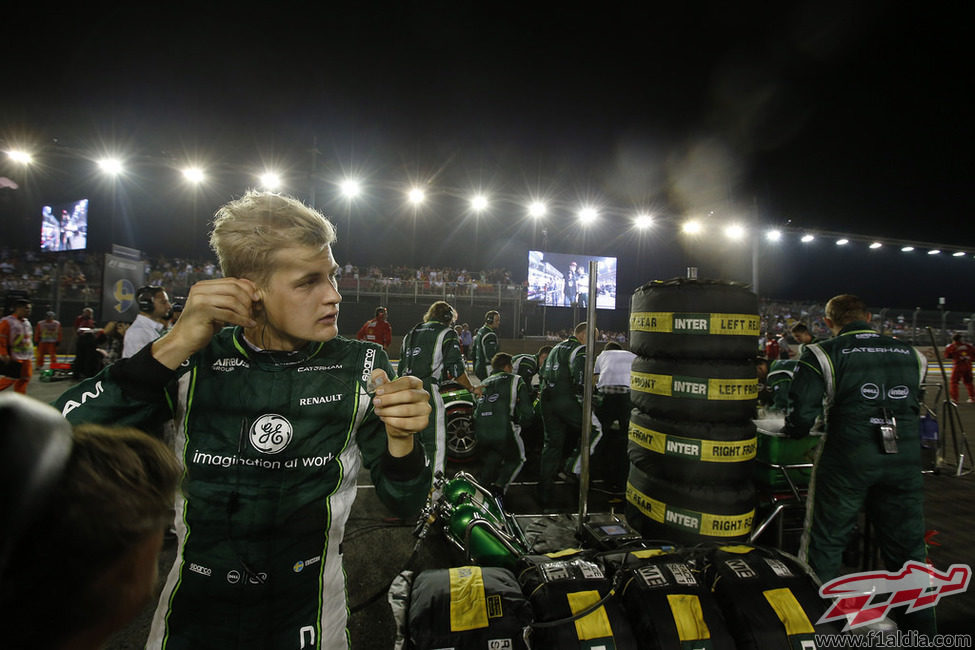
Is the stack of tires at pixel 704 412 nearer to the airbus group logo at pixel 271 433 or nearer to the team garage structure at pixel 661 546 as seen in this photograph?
the team garage structure at pixel 661 546

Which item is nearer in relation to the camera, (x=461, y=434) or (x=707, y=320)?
(x=707, y=320)

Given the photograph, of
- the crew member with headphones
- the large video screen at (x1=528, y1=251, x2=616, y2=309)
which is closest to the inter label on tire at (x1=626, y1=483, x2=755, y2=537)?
the crew member with headphones

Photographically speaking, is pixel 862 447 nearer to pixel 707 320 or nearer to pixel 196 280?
pixel 707 320

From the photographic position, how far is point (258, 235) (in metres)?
1.38

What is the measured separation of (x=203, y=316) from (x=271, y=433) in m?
0.46

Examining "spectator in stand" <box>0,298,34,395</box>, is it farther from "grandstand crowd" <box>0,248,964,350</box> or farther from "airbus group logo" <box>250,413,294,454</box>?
"airbus group logo" <box>250,413,294,454</box>

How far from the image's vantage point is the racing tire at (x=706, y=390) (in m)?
2.86

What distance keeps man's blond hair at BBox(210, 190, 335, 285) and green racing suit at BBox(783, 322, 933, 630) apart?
372cm

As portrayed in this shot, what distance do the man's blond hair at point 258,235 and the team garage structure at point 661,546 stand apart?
5.62 ft

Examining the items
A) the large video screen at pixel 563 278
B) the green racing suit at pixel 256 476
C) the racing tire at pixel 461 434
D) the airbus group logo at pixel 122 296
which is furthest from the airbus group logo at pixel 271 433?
the large video screen at pixel 563 278

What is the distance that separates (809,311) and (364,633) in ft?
107

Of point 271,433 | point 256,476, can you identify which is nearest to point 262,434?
point 271,433

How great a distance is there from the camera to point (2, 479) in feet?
1.40

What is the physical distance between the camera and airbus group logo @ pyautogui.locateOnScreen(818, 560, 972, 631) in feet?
6.84
